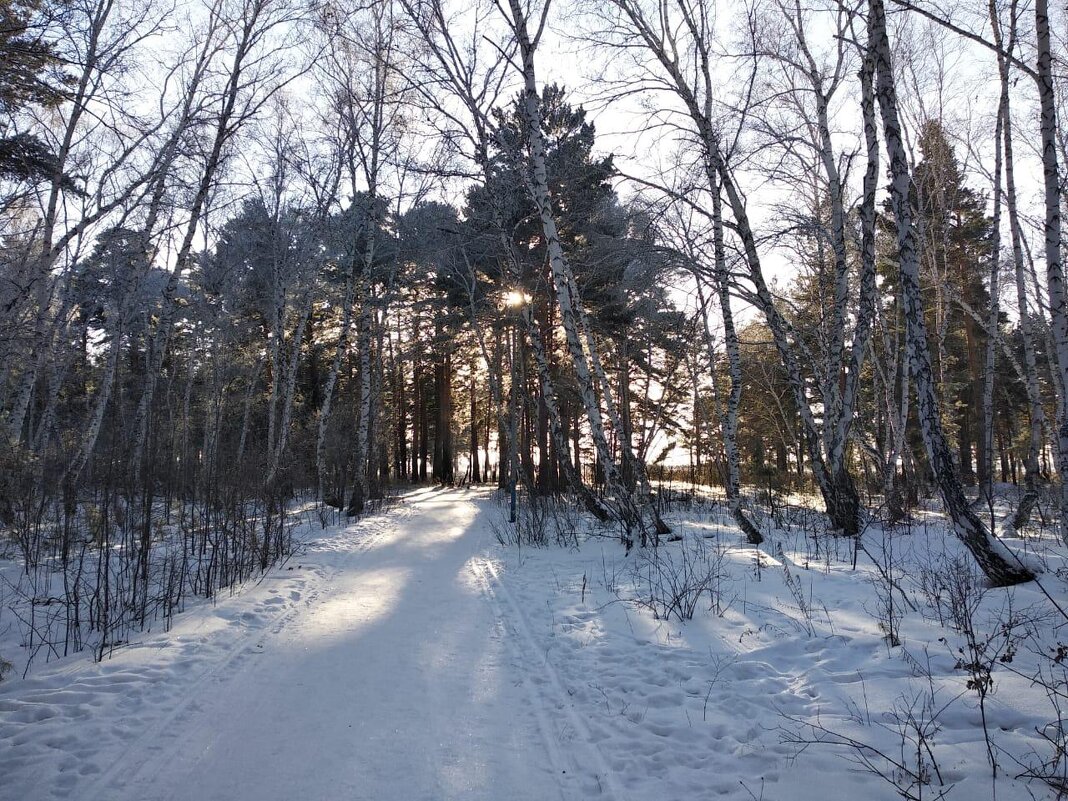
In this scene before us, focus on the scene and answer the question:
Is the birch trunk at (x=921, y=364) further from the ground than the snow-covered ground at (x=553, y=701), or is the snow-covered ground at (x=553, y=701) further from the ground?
the birch trunk at (x=921, y=364)

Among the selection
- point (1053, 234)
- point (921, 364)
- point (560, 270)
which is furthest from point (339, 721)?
point (1053, 234)

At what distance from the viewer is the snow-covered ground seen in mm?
2578

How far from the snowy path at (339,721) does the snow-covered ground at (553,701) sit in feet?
0.05

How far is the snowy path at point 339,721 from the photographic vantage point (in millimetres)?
2586

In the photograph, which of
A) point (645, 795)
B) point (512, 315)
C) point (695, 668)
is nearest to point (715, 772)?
point (645, 795)

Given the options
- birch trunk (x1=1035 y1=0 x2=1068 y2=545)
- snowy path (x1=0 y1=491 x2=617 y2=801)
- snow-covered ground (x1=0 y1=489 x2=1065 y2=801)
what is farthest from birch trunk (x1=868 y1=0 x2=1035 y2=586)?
snowy path (x1=0 y1=491 x2=617 y2=801)

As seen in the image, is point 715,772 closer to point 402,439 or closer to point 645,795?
point 645,795

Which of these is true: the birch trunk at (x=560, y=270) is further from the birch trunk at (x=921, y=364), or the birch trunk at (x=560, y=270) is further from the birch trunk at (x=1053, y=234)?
the birch trunk at (x=1053, y=234)

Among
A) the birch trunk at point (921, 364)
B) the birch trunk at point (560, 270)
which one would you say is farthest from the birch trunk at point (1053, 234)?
the birch trunk at point (560, 270)

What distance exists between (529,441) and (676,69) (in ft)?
47.2

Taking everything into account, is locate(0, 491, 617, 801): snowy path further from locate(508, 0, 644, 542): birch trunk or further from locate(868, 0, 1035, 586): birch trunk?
locate(868, 0, 1035, 586): birch trunk

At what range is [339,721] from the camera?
3203 mm

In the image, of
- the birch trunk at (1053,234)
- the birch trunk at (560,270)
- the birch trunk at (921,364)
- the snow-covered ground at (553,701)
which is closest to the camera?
the snow-covered ground at (553,701)

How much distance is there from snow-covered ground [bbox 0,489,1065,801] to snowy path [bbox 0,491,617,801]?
15mm
